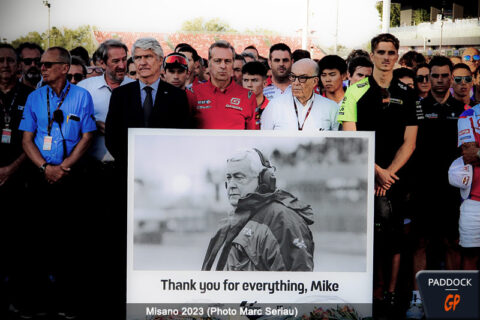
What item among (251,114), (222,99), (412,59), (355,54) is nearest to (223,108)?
(222,99)

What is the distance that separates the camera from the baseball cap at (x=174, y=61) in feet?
17.0

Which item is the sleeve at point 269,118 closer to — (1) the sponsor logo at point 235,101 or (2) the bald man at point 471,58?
(1) the sponsor logo at point 235,101

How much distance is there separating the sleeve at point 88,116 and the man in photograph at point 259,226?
1.35 metres

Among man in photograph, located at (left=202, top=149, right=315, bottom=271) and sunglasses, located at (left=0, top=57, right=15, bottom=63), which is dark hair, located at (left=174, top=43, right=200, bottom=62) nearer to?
sunglasses, located at (left=0, top=57, right=15, bottom=63)

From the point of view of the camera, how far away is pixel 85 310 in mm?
4871

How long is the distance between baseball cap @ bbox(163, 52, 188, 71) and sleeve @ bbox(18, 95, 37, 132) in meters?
1.06

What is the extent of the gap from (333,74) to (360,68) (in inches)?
11.4

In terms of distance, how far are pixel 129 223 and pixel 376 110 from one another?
2.01 meters

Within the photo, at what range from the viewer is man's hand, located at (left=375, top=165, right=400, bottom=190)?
4.77 metres

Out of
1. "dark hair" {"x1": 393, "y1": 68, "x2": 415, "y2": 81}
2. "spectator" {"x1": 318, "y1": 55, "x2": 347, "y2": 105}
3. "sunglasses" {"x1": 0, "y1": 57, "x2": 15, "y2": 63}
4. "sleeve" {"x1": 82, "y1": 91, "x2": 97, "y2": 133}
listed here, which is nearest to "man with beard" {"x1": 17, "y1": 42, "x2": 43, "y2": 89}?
"sunglasses" {"x1": 0, "y1": 57, "x2": 15, "y2": 63}

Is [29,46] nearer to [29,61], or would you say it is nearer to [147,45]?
[29,61]

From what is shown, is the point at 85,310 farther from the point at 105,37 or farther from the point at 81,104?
the point at 105,37

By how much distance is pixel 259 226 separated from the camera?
4262 mm

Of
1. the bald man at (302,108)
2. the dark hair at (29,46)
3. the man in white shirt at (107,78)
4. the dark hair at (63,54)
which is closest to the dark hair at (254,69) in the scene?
the bald man at (302,108)
